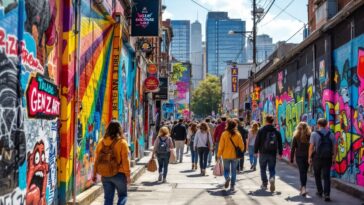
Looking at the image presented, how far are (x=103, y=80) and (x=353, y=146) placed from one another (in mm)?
6393

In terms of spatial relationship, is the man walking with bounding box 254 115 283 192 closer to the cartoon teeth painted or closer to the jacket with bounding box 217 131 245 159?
the jacket with bounding box 217 131 245 159

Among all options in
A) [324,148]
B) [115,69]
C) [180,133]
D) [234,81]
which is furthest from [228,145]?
Result: [234,81]

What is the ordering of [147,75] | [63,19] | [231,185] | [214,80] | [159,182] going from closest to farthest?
[63,19] → [231,185] → [159,182] → [147,75] → [214,80]

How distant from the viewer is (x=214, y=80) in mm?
104562

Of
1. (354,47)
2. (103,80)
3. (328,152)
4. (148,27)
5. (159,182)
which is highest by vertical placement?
(148,27)

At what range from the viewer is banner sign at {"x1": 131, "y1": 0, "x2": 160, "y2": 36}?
710 inches

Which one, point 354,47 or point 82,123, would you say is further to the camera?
point 354,47

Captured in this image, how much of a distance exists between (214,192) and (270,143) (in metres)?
1.75

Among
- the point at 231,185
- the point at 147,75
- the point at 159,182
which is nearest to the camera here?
the point at 231,185

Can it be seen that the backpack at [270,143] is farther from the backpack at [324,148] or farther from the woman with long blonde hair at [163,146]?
the woman with long blonde hair at [163,146]

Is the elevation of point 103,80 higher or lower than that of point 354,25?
lower

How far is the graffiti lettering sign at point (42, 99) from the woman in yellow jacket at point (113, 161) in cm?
98

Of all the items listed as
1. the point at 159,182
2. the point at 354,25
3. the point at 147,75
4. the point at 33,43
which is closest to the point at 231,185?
the point at 159,182

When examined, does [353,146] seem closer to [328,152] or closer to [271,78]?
[328,152]
